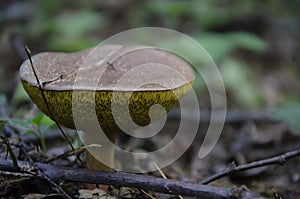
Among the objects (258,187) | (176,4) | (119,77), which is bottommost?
(258,187)

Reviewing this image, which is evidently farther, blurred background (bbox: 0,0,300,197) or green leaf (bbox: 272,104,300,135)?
blurred background (bbox: 0,0,300,197)

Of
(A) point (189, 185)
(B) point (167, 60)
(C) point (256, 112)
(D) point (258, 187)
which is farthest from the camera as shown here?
(C) point (256, 112)

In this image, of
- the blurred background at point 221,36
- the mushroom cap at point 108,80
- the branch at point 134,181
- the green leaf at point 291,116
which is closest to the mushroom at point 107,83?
the mushroom cap at point 108,80

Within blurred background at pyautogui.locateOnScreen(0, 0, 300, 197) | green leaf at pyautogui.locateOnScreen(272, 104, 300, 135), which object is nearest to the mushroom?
green leaf at pyautogui.locateOnScreen(272, 104, 300, 135)

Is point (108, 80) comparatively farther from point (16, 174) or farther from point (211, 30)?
point (211, 30)

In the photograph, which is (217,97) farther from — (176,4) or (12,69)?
(12,69)

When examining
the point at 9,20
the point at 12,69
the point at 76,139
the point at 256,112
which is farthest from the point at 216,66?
the point at 9,20

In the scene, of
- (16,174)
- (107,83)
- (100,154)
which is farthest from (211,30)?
(16,174)

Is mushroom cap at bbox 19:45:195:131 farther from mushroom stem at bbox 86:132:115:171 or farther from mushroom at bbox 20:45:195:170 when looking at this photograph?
mushroom stem at bbox 86:132:115:171
